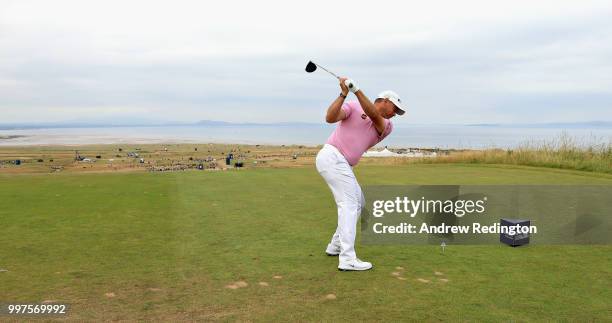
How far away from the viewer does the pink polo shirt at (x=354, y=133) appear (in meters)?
5.78

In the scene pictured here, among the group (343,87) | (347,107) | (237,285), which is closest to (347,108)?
(347,107)

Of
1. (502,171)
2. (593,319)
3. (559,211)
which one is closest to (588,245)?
(559,211)

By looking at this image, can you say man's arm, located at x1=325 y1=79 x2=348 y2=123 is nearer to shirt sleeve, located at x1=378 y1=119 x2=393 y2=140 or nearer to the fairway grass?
shirt sleeve, located at x1=378 y1=119 x2=393 y2=140

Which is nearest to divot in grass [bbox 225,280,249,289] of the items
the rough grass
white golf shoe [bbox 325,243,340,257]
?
white golf shoe [bbox 325,243,340,257]

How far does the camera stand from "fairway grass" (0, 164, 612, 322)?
4.28 meters

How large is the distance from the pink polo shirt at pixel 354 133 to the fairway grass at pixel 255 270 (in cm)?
131

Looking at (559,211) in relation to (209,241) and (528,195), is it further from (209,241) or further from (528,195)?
(209,241)

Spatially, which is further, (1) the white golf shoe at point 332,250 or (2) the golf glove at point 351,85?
(1) the white golf shoe at point 332,250

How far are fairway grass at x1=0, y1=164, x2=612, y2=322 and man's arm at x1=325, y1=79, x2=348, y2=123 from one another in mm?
1666

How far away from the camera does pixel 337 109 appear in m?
5.39

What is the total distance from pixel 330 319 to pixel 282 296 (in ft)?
2.31

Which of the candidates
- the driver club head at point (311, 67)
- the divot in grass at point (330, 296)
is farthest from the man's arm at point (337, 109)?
the divot in grass at point (330, 296)

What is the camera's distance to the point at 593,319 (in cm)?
407

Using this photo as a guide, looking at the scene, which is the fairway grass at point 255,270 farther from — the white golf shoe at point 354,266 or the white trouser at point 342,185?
the white trouser at point 342,185
